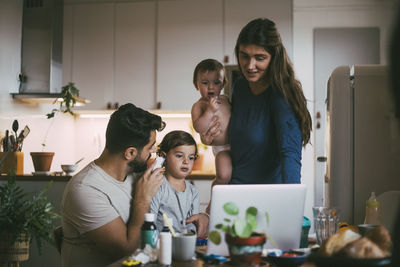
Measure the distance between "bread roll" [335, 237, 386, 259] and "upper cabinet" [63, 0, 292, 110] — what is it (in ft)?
11.2

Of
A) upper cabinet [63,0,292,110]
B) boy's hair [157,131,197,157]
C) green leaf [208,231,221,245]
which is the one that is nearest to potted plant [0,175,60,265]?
boy's hair [157,131,197,157]

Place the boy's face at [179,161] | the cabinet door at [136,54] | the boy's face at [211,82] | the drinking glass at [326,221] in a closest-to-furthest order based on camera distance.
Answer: the drinking glass at [326,221] → the boy's face at [179,161] → the boy's face at [211,82] → the cabinet door at [136,54]

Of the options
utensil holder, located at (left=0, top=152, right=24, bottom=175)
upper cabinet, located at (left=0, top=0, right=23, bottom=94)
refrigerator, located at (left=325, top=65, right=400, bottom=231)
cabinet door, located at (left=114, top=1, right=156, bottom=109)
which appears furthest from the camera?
cabinet door, located at (left=114, top=1, right=156, bottom=109)

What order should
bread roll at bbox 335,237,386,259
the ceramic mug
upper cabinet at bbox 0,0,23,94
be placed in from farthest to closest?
upper cabinet at bbox 0,0,23,94 → the ceramic mug → bread roll at bbox 335,237,386,259

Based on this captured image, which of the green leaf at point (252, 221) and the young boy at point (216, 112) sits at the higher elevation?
the young boy at point (216, 112)

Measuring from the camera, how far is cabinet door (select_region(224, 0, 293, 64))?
418cm

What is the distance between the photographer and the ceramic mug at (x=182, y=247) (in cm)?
125

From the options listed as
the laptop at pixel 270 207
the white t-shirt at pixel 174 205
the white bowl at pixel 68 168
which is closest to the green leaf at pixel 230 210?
the laptop at pixel 270 207

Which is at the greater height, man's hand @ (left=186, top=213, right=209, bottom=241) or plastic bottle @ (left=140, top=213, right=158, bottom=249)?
plastic bottle @ (left=140, top=213, right=158, bottom=249)

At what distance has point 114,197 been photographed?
5.62 feet

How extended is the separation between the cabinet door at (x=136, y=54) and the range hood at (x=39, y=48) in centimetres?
62

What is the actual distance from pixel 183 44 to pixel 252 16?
0.70 metres

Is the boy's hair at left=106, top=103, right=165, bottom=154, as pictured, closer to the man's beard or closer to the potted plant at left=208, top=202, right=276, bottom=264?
the man's beard

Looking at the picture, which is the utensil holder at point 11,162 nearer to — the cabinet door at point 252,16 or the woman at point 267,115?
the cabinet door at point 252,16
